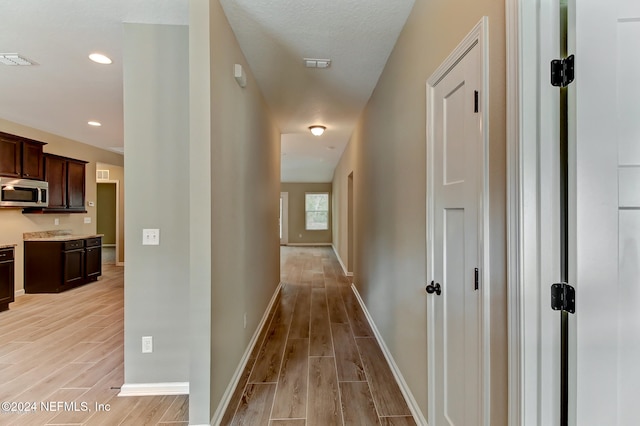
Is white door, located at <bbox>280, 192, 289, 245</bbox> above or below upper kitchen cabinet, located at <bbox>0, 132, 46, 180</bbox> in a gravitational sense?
below

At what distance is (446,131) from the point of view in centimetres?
143

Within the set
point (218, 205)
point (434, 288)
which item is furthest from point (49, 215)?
point (434, 288)

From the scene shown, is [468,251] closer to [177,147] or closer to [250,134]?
[177,147]

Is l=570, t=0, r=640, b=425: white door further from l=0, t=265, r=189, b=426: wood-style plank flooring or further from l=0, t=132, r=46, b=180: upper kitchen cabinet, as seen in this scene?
l=0, t=132, r=46, b=180: upper kitchen cabinet

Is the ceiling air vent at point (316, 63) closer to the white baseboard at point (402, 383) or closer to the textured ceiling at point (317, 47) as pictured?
the textured ceiling at point (317, 47)

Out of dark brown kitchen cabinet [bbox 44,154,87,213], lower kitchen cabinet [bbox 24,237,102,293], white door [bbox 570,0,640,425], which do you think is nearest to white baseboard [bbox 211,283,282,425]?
white door [bbox 570,0,640,425]

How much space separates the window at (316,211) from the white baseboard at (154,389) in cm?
947

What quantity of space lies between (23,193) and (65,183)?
Answer: 0.88m

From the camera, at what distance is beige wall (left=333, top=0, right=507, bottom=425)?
3.38 ft

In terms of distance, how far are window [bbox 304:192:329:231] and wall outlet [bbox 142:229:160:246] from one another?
9.49 metres

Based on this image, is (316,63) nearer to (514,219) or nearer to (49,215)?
(514,219)

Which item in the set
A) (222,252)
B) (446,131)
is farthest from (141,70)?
(446,131)

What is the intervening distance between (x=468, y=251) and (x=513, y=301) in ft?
1.04

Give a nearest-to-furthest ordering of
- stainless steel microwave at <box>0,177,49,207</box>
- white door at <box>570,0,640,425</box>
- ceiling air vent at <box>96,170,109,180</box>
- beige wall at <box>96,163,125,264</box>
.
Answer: white door at <box>570,0,640,425</box>
stainless steel microwave at <box>0,177,49,207</box>
beige wall at <box>96,163,125,264</box>
ceiling air vent at <box>96,170,109,180</box>
